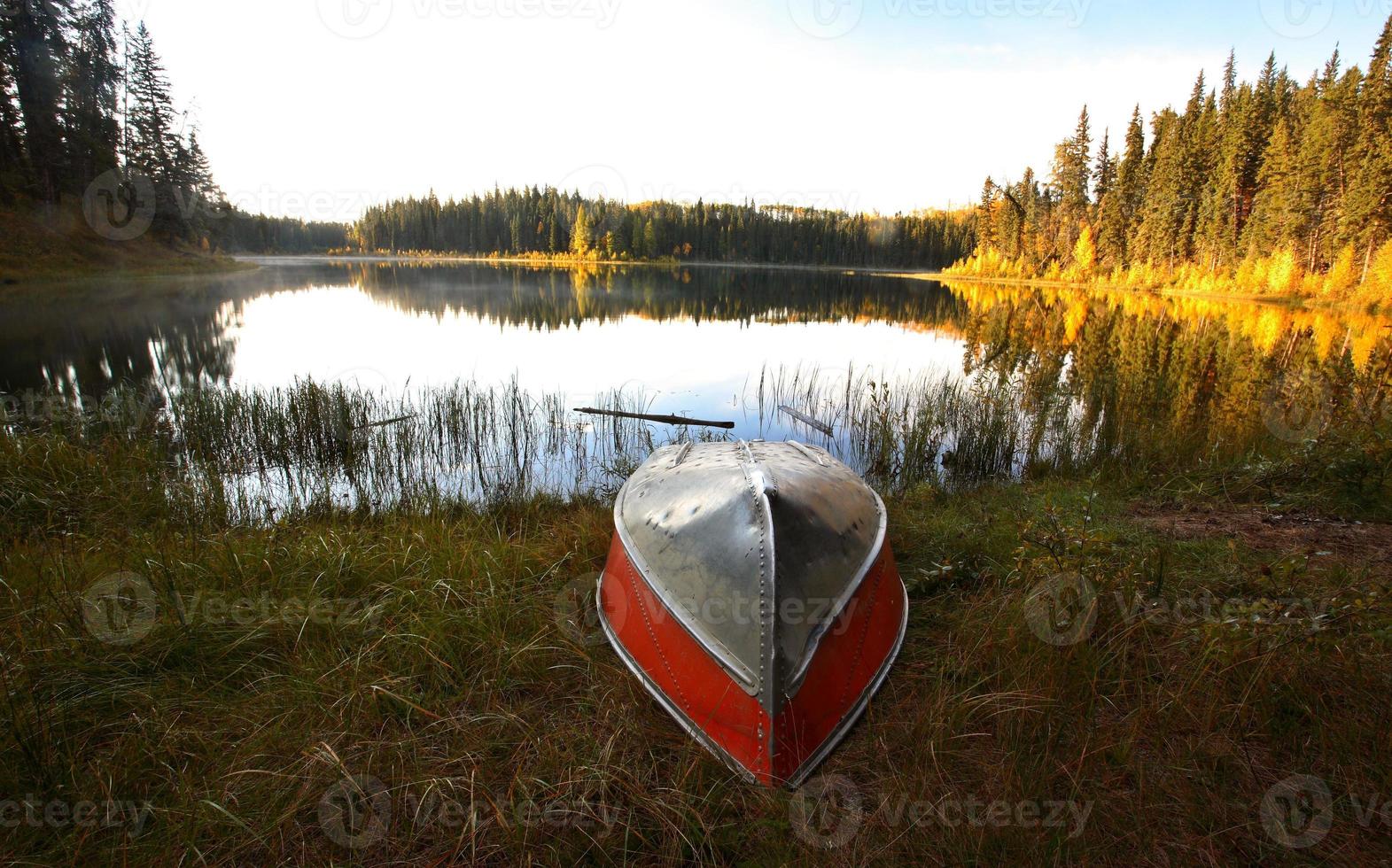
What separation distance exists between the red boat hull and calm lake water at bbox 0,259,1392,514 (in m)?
4.16

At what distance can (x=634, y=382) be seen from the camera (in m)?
12.4

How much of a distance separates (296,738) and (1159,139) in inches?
2535

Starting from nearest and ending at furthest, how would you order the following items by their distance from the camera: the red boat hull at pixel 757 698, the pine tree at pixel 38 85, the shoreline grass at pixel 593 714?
the shoreline grass at pixel 593 714 → the red boat hull at pixel 757 698 → the pine tree at pixel 38 85

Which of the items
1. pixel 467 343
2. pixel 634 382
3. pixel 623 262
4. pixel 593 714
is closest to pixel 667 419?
pixel 634 382

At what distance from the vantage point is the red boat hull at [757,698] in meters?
2.20

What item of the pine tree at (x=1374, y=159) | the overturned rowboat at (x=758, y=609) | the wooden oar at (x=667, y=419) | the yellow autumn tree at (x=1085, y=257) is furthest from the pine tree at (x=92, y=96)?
the yellow autumn tree at (x=1085, y=257)

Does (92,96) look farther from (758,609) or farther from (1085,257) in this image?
(1085,257)

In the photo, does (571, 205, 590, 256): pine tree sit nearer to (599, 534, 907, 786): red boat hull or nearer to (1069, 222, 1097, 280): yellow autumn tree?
(1069, 222, 1097, 280): yellow autumn tree

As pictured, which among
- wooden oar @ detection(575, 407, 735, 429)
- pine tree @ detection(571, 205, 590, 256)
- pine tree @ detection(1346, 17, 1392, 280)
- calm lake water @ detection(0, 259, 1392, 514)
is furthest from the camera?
pine tree @ detection(571, 205, 590, 256)

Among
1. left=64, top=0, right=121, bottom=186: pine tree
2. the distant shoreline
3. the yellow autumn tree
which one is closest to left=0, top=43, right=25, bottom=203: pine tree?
left=64, top=0, right=121, bottom=186: pine tree

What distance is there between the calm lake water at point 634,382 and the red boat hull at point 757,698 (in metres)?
4.16

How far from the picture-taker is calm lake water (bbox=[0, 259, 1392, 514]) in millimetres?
7676

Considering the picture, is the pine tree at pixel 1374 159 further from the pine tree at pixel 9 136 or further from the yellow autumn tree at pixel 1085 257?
the pine tree at pixel 9 136

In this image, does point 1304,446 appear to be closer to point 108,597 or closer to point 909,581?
point 909,581
